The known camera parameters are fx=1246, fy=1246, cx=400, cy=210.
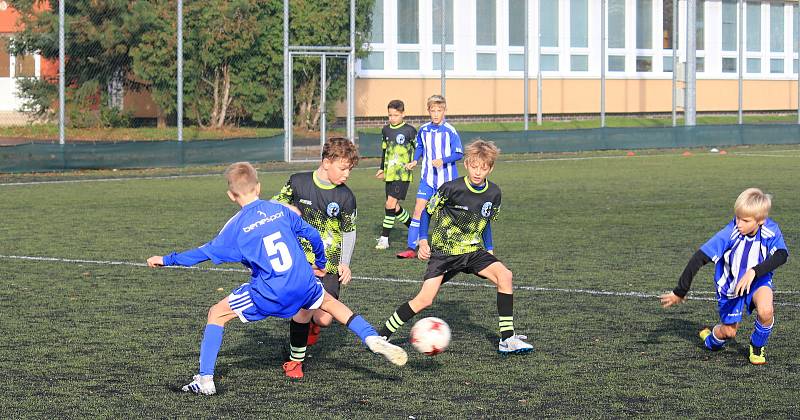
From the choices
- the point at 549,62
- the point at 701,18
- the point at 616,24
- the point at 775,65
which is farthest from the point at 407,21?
the point at 775,65

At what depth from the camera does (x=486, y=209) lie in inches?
320

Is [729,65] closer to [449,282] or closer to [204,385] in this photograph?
[449,282]

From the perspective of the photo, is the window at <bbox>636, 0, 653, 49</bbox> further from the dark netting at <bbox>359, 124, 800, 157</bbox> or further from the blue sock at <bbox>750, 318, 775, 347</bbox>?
the blue sock at <bbox>750, 318, 775, 347</bbox>

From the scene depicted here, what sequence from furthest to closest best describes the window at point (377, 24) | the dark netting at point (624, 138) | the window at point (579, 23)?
1. the window at point (579, 23)
2. the window at point (377, 24)
3. the dark netting at point (624, 138)

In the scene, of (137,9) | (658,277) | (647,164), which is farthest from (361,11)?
(658,277)

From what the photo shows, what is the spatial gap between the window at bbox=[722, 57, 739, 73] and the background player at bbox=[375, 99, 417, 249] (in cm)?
3568

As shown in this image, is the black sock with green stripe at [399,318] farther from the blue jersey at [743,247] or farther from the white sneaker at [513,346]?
the blue jersey at [743,247]

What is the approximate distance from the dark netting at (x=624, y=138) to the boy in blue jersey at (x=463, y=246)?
2220cm

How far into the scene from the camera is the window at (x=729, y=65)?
47.6m

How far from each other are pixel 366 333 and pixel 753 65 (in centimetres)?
4341

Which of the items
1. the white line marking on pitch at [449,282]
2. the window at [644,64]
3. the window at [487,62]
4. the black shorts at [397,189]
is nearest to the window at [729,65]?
the window at [644,64]

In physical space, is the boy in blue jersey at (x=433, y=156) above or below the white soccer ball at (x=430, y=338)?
above

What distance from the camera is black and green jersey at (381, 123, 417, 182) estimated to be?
14125 millimetres

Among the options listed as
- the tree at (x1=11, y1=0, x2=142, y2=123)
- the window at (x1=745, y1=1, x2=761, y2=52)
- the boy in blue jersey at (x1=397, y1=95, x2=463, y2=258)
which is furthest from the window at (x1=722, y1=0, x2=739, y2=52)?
the boy in blue jersey at (x1=397, y1=95, x2=463, y2=258)
